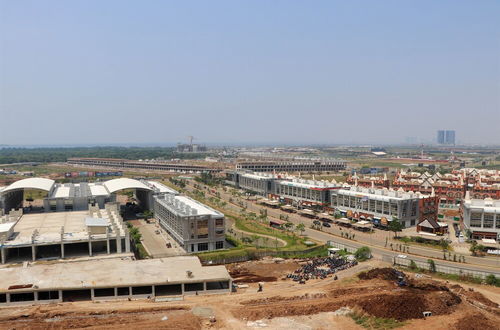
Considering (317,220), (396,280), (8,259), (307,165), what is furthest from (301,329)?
(307,165)

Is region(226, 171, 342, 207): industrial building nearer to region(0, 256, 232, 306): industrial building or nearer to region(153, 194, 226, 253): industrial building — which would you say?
region(153, 194, 226, 253): industrial building

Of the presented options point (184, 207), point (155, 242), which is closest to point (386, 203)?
point (184, 207)

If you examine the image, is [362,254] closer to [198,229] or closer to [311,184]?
[198,229]

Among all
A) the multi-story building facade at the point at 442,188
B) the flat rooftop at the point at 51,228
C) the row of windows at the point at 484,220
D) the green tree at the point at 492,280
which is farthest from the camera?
the multi-story building facade at the point at 442,188

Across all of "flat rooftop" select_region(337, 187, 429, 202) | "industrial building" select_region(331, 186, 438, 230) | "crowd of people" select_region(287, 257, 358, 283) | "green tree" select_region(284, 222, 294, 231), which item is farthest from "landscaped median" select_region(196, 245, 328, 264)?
"flat rooftop" select_region(337, 187, 429, 202)

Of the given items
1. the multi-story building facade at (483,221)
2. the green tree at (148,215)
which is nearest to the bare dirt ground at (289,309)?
the multi-story building facade at (483,221)

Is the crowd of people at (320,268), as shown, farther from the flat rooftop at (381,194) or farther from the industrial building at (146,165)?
the industrial building at (146,165)

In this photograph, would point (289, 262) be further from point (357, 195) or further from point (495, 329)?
point (357, 195)
